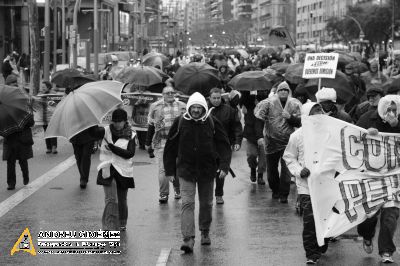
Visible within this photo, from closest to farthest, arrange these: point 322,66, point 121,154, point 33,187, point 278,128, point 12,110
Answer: point 121,154 < point 278,128 < point 12,110 < point 33,187 < point 322,66

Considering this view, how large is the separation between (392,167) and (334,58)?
6164 mm

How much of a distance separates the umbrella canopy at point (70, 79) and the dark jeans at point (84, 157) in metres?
3.41

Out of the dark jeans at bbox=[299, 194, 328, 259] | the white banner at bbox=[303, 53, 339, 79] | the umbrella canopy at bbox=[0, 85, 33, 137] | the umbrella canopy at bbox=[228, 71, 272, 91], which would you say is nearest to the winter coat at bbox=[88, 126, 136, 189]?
the dark jeans at bbox=[299, 194, 328, 259]

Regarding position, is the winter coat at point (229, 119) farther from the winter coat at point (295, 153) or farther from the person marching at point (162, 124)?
the winter coat at point (295, 153)

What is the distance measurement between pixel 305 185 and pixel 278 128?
12.9ft

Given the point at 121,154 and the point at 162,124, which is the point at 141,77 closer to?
the point at 162,124

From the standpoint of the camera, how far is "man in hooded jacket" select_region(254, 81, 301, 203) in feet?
43.8

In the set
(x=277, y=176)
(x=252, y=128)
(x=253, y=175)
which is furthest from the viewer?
(x=253, y=175)

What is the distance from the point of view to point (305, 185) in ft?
31.6

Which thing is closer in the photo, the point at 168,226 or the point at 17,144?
the point at 168,226

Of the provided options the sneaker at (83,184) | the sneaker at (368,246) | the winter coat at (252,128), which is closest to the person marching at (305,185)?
the sneaker at (368,246)

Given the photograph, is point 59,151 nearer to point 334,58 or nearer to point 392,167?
point 334,58

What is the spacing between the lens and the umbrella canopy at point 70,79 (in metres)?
→ 18.8

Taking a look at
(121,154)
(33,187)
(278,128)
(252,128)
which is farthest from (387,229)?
(33,187)
